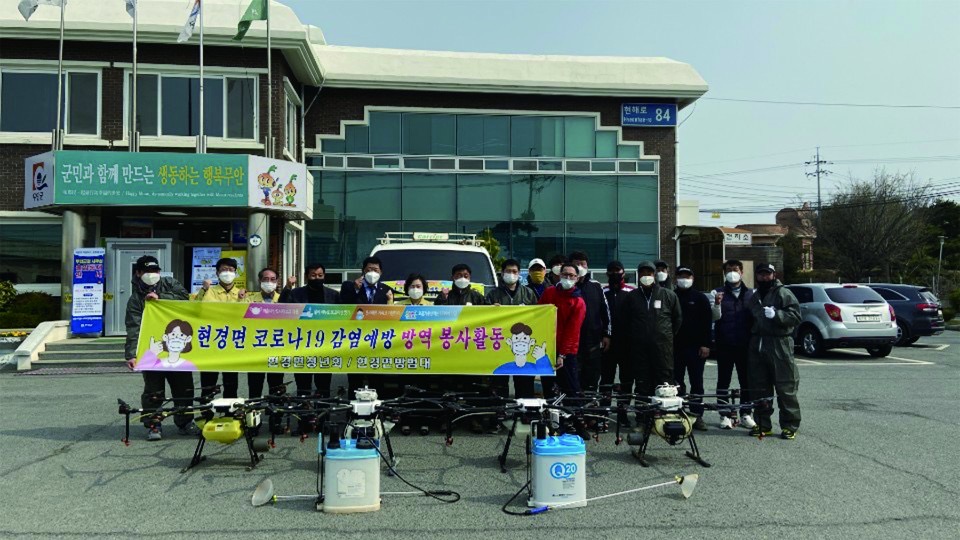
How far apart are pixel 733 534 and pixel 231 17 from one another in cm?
1990

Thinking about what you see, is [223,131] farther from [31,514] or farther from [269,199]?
[31,514]

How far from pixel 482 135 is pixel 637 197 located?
20.1 feet

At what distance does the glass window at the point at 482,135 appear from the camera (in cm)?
2578

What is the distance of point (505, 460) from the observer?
6934 millimetres

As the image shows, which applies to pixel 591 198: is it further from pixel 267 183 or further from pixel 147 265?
pixel 147 265

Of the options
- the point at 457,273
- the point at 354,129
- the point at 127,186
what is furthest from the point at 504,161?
the point at 457,273

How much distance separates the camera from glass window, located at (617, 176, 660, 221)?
26.6 metres

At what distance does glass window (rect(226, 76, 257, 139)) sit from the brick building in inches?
2.2

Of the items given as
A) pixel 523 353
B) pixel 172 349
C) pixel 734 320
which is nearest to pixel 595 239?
pixel 734 320

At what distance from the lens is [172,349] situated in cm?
779

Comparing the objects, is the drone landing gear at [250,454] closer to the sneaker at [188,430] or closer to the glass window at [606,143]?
the sneaker at [188,430]

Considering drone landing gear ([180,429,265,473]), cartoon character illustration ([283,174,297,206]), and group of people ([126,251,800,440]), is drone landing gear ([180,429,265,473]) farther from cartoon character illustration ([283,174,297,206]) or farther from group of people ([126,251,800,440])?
cartoon character illustration ([283,174,297,206])

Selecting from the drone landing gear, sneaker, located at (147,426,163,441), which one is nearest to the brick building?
sneaker, located at (147,426,163,441)

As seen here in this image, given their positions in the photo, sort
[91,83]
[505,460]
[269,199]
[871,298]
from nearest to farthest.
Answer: [505,460] < [871,298] < [269,199] < [91,83]
